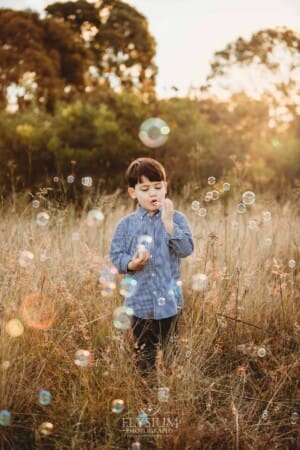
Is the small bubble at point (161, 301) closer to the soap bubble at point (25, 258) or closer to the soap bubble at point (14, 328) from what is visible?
the soap bubble at point (14, 328)

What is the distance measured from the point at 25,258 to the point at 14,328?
0.74m

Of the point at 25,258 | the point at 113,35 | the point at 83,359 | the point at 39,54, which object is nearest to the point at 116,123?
the point at 25,258

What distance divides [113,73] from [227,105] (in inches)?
335

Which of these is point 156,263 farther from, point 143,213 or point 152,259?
point 143,213

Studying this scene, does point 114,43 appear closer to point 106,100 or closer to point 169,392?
point 106,100

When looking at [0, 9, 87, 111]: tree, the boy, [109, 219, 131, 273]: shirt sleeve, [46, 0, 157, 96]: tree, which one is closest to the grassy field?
the boy

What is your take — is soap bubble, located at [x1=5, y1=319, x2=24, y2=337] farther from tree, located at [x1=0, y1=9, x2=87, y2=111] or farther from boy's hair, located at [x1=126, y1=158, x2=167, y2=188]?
tree, located at [x1=0, y1=9, x2=87, y2=111]

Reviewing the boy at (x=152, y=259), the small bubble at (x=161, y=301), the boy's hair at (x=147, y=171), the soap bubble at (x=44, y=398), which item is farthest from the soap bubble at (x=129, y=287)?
the soap bubble at (x=44, y=398)

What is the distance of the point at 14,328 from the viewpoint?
2.59 m

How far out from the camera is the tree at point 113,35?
18.9 meters

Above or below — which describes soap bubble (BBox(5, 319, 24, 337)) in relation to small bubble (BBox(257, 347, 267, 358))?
above

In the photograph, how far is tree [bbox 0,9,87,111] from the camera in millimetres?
13391

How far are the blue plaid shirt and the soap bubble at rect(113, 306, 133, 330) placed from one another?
4 cm

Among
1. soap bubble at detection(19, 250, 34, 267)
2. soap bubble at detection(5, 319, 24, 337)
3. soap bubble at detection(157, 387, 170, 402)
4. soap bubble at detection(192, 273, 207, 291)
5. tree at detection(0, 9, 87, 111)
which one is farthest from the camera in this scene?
tree at detection(0, 9, 87, 111)
